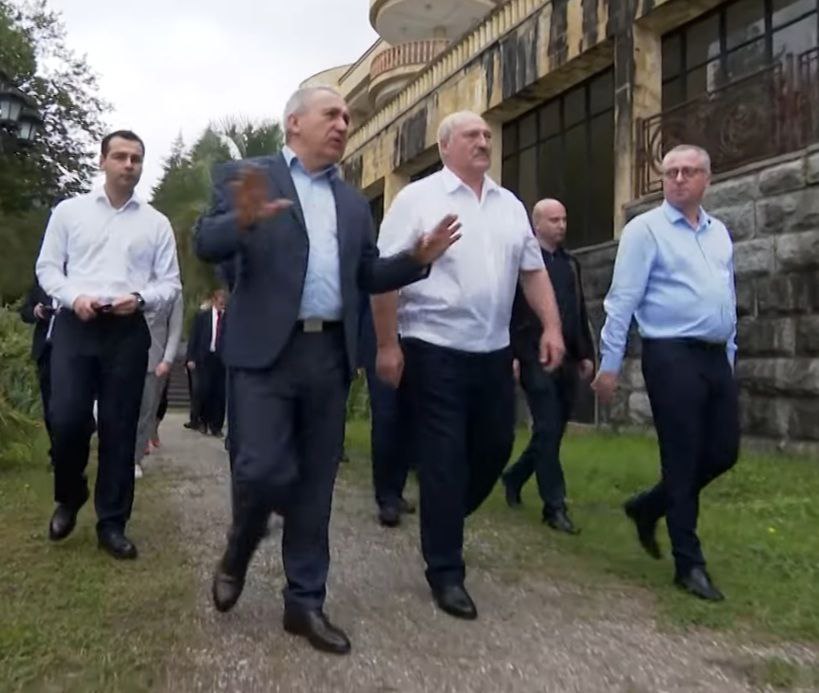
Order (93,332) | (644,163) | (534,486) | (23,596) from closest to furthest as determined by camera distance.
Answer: (23,596) → (93,332) → (534,486) → (644,163)

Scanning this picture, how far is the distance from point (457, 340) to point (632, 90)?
888cm

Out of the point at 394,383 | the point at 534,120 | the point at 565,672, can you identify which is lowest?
the point at 565,672

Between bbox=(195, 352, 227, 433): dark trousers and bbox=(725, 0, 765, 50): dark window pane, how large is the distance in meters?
6.75

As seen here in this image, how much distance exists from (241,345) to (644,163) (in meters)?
9.15

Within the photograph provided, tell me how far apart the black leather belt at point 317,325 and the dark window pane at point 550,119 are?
38.6 feet

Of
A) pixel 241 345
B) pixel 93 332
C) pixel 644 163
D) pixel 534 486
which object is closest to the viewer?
pixel 241 345

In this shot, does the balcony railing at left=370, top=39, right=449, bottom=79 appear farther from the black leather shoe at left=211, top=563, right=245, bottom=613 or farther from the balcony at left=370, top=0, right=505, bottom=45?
the black leather shoe at left=211, top=563, right=245, bottom=613

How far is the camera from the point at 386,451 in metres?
6.48

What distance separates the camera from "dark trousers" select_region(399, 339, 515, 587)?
14.1ft

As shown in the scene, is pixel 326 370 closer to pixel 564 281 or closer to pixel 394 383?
pixel 394 383

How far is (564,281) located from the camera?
652cm

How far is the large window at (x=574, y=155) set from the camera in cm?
1373

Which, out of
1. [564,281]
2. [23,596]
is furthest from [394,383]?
[564,281]

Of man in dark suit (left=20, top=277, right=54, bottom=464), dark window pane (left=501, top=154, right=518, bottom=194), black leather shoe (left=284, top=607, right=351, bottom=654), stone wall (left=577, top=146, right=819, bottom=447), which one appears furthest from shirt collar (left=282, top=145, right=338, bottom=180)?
dark window pane (left=501, top=154, right=518, bottom=194)
